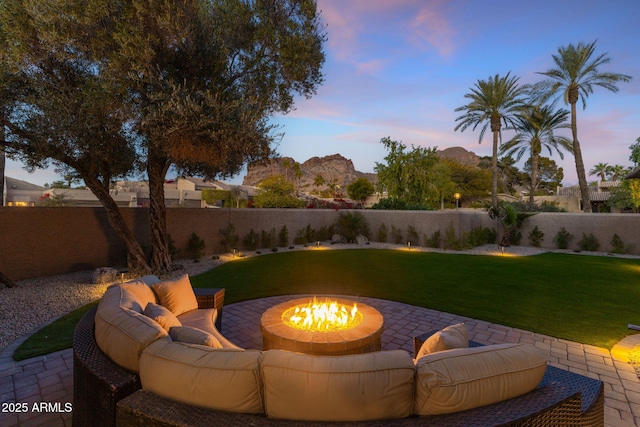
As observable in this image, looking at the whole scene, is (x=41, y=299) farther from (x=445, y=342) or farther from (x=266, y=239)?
(x=266, y=239)

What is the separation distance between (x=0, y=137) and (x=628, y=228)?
21.4 meters

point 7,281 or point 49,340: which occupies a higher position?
point 7,281

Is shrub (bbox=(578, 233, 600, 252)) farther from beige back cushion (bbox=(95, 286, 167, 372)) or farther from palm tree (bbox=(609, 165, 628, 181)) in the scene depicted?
palm tree (bbox=(609, 165, 628, 181))

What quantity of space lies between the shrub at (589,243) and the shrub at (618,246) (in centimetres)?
52

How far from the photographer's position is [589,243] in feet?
44.4

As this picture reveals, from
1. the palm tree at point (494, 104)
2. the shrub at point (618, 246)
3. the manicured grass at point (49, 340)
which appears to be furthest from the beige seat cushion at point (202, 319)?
the palm tree at point (494, 104)

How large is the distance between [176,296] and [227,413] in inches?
113

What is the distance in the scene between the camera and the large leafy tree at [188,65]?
6.09 metres

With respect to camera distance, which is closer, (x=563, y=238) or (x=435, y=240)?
(x=563, y=238)

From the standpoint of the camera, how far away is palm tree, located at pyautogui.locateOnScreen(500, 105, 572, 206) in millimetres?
25172

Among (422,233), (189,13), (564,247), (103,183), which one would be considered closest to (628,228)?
(564,247)

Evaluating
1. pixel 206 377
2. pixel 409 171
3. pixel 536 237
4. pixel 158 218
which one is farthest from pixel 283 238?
pixel 206 377

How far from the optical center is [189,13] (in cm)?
676

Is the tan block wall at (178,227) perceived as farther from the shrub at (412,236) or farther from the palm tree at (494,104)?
the palm tree at (494,104)
